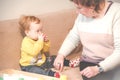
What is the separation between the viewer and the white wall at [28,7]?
4.00 ft

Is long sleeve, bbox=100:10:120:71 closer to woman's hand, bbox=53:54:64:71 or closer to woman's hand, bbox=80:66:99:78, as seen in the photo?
woman's hand, bbox=80:66:99:78

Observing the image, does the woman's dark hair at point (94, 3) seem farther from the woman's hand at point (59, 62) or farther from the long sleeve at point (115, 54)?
the woman's hand at point (59, 62)

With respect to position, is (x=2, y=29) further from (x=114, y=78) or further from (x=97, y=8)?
(x=114, y=78)

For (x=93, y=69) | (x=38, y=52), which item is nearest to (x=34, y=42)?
(x=38, y=52)

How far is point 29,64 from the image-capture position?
1233 mm

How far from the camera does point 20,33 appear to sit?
1240 millimetres

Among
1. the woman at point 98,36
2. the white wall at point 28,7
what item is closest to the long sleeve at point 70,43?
the woman at point 98,36

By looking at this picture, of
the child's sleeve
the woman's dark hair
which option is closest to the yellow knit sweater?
the child's sleeve

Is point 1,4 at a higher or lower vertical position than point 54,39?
higher

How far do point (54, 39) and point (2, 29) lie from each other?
26 cm

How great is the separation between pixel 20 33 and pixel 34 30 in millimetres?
80

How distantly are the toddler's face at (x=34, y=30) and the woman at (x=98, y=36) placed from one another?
15 centimetres

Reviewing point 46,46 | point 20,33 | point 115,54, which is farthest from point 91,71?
point 20,33

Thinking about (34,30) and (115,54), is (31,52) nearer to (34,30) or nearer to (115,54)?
(34,30)
